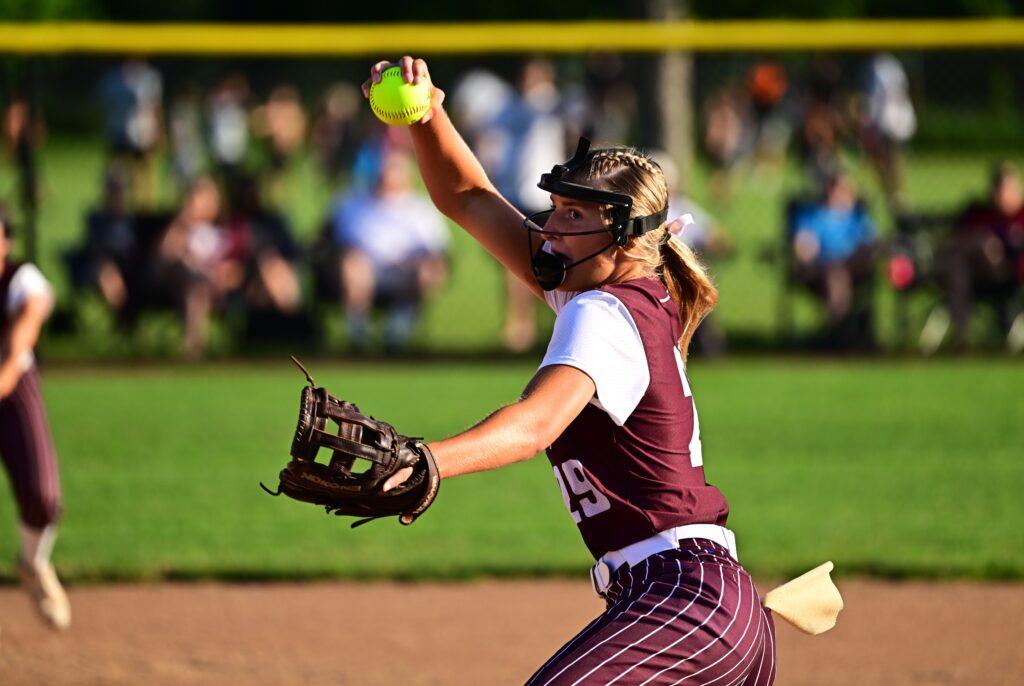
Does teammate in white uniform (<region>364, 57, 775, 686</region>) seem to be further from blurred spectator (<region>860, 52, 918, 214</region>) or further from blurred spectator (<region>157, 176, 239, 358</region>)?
blurred spectator (<region>860, 52, 918, 214</region>)

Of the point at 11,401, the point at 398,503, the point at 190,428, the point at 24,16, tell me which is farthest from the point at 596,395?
the point at 24,16

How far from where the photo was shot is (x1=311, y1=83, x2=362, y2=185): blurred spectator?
18.2m

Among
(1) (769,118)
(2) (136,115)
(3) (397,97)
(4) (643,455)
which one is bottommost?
(1) (769,118)

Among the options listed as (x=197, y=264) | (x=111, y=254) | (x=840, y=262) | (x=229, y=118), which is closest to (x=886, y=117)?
(x=840, y=262)

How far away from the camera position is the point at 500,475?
28.1 feet

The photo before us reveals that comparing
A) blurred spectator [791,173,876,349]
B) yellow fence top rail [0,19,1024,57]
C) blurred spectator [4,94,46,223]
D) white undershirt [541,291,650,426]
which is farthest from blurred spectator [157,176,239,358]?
white undershirt [541,291,650,426]

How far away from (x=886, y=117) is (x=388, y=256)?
7.17 m

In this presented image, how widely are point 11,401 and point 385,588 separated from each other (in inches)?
74.6

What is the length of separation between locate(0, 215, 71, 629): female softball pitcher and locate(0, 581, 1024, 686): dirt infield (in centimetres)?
21

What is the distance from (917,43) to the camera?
1127 centimetres

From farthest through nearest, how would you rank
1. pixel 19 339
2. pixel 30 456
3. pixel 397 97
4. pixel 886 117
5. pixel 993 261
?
pixel 886 117 → pixel 993 261 → pixel 30 456 → pixel 19 339 → pixel 397 97

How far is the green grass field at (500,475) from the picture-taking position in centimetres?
671

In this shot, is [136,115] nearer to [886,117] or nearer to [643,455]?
[886,117]

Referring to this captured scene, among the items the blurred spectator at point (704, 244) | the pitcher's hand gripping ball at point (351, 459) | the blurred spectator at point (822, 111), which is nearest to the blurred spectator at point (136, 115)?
the blurred spectator at point (704, 244)
